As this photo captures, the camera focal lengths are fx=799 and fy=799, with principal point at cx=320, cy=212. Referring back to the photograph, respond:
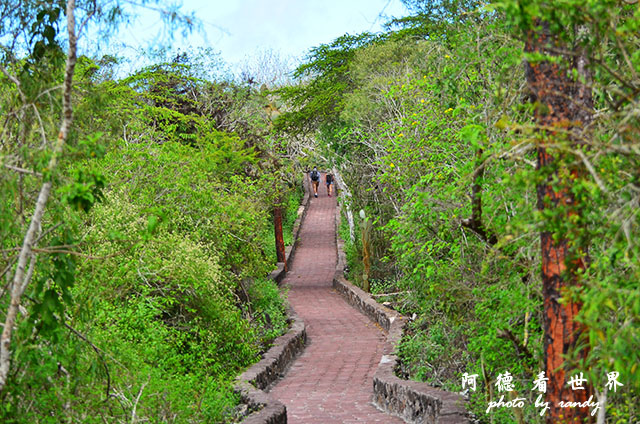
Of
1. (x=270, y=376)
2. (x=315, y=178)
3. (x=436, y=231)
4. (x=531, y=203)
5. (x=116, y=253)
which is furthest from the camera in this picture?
(x=315, y=178)

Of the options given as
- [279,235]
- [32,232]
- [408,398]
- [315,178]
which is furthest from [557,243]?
[315,178]

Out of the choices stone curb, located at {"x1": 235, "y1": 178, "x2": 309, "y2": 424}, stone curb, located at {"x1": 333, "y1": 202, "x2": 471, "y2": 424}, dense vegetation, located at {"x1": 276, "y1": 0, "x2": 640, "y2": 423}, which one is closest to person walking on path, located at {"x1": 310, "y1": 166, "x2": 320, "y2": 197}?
stone curb, located at {"x1": 235, "y1": 178, "x2": 309, "y2": 424}

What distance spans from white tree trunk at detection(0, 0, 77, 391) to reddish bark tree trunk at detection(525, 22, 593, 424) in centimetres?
269

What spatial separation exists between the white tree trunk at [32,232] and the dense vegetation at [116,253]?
1 cm

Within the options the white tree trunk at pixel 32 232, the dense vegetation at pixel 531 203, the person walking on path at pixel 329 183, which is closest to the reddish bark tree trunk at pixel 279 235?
the dense vegetation at pixel 531 203

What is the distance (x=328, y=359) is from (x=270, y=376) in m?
2.51

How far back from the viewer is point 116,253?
4980 mm

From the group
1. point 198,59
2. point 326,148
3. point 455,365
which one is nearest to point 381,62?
point 326,148

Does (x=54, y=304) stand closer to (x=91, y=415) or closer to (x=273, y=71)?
(x=91, y=415)

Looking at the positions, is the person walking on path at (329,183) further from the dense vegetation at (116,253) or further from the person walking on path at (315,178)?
the dense vegetation at (116,253)

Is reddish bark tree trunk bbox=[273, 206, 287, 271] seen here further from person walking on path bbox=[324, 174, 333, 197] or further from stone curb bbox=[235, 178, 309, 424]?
person walking on path bbox=[324, 174, 333, 197]

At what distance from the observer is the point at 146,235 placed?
4.90 metres

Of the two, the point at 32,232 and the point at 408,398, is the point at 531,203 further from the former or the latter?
the point at 408,398

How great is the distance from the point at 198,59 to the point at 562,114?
20.1 meters
